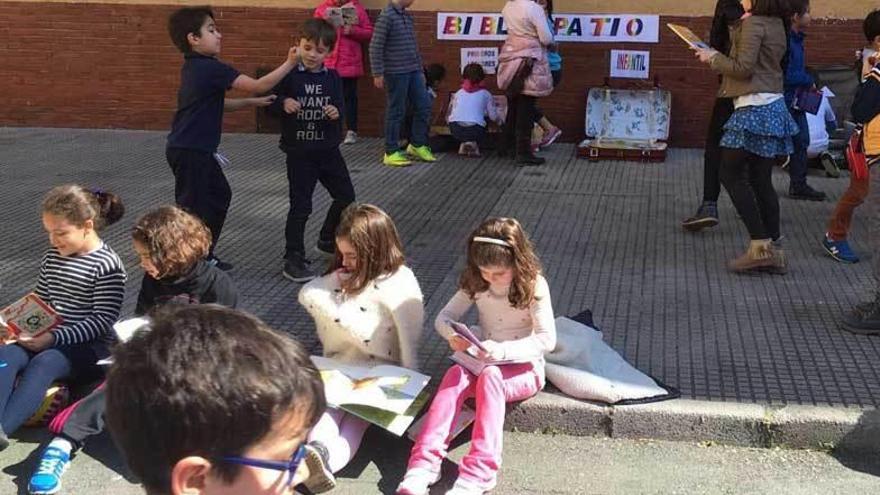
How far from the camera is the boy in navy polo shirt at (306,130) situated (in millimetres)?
6152

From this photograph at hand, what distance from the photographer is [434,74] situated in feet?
34.7

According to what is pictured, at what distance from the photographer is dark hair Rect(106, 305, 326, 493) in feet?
5.27

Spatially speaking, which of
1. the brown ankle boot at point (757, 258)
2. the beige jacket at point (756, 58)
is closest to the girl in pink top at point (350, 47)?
the beige jacket at point (756, 58)

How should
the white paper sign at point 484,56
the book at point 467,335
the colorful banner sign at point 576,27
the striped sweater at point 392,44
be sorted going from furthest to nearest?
the white paper sign at point 484,56
the colorful banner sign at point 576,27
the striped sweater at point 392,44
the book at point 467,335

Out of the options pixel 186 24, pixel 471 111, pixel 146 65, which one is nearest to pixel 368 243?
pixel 186 24

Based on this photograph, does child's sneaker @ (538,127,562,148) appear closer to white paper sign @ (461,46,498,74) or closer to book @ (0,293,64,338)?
white paper sign @ (461,46,498,74)

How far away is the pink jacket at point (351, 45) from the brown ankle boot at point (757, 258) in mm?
5493

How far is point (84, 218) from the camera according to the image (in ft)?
15.0

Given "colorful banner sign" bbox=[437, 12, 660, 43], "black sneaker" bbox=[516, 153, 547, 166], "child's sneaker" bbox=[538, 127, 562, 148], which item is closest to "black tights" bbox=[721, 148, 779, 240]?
"black sneaker" bbox=[516, 153, 547, 166]

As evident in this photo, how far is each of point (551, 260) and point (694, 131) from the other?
15.4 ft

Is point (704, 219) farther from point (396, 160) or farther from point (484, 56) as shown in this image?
point (484, 56)

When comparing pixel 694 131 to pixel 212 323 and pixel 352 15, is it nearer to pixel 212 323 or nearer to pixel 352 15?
pixel 352 15

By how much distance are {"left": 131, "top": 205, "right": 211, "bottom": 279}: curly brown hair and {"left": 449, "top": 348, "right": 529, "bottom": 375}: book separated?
1229mm

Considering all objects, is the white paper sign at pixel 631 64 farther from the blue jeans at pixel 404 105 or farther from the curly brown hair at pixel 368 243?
the curly brown hair at pixel 368 243
